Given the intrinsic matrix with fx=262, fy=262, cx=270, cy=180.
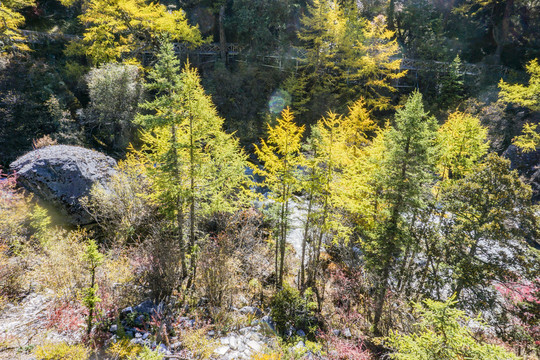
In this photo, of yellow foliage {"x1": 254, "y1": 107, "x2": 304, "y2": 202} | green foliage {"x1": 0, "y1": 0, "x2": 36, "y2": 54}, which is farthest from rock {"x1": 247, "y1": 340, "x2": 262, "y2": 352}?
green foliage {"x1": 0, "y1": 0, "x2": 36, "y2": 54}

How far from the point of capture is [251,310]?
31.9 ft

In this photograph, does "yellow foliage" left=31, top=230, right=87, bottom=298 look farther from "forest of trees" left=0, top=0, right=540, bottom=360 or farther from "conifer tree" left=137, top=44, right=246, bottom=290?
"conifer tree" left=137, top=44, right=246, bottom=290

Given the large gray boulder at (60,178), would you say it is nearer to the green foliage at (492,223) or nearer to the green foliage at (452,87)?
the green foliage at (492,223)

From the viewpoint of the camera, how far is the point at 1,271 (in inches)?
314

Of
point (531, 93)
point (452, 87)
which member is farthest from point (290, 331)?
point (452, 87)

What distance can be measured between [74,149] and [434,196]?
1808 centimetres

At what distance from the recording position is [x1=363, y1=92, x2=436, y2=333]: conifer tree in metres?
8.33

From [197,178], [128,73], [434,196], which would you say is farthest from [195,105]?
[128,73]

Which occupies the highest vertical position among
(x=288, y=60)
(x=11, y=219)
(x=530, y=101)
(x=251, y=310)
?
(x=288, y=60)

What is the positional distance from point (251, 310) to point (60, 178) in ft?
36.8

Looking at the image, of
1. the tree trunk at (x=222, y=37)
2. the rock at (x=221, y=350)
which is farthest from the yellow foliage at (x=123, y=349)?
the tree trunk at (x=222, y=37)

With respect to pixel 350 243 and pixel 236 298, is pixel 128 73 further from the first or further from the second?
pixel 350 243

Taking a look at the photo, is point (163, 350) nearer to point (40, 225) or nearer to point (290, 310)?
point (290, 310)

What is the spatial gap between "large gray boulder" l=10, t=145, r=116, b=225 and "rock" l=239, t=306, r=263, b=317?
9.18m
